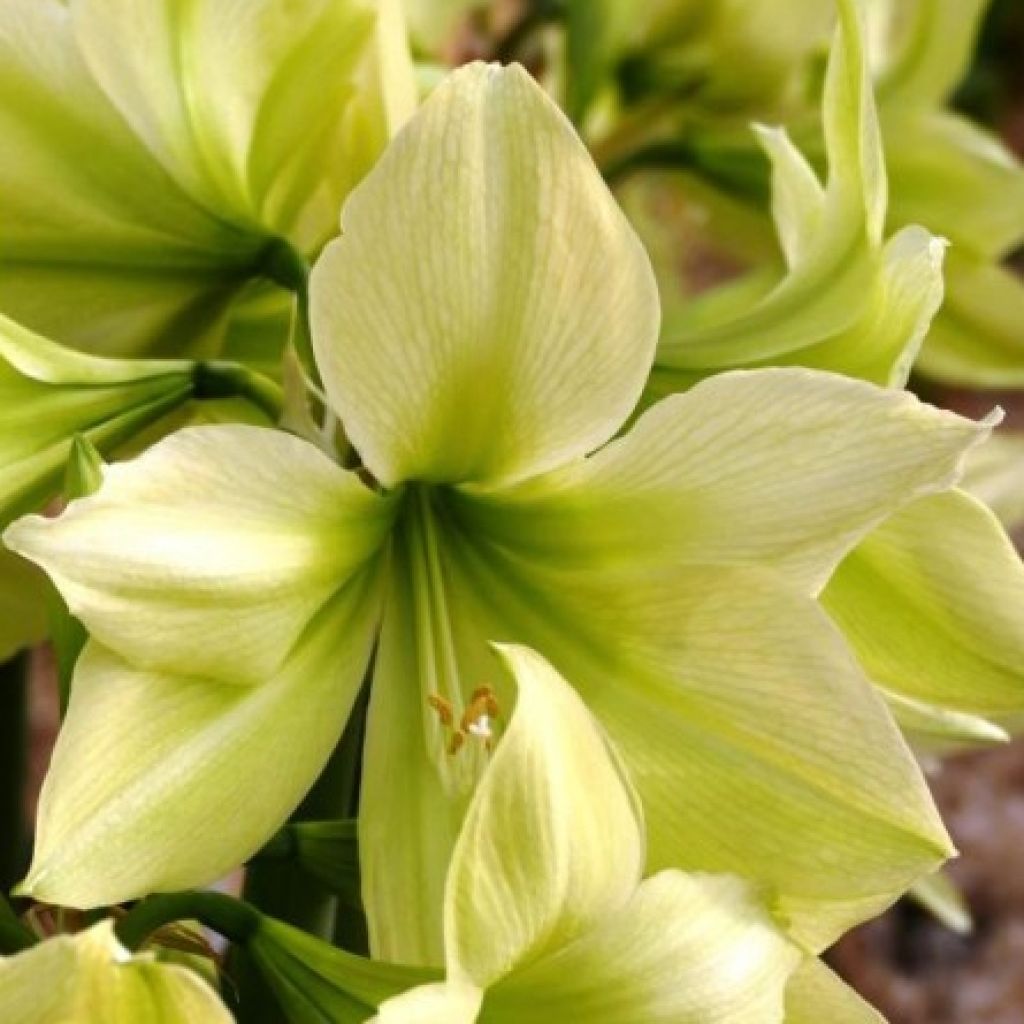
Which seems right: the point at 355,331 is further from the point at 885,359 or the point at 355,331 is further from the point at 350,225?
the point at 885,359

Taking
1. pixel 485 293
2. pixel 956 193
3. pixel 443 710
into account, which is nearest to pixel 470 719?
pixel 443 710

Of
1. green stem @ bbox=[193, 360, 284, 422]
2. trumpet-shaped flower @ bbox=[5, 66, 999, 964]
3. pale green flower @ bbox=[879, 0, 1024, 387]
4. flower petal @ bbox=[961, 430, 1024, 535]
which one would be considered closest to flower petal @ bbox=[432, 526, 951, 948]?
trumpet-shaped flower @ bbox=[5, 66, 999, 964]

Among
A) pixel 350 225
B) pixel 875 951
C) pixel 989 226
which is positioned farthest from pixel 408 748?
pixel 875 951

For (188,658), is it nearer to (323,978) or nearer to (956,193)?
(323,978)

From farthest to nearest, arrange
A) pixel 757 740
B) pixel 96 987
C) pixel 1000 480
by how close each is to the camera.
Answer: pixel 1000 480
pixel 757 740
pixel 96 987

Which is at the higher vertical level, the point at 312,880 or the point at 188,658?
the point at 188,658

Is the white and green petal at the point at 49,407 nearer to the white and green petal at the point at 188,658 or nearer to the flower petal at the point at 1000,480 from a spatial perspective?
the white and green petal at the point at 188,658

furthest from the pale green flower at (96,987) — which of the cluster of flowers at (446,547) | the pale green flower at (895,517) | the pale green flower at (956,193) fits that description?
the pale green flower at (956,193)

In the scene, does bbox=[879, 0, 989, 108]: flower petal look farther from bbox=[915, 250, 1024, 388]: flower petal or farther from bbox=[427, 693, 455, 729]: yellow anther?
bbox=[427, 693, 455, 729]: yellow anther
